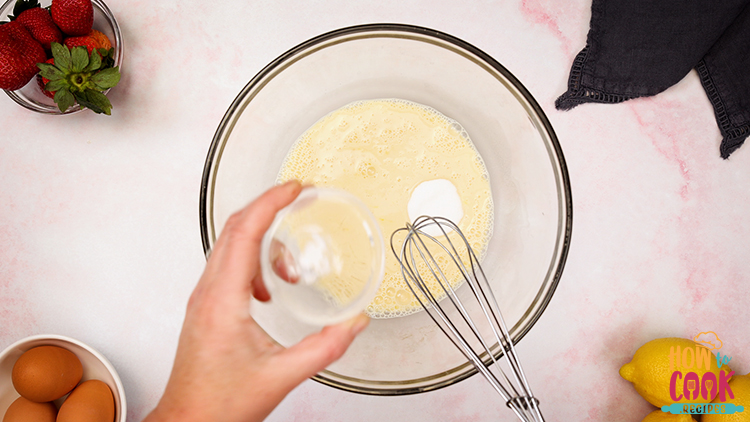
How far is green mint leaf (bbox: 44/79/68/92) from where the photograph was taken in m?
0.75

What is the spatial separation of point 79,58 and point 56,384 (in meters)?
0.57

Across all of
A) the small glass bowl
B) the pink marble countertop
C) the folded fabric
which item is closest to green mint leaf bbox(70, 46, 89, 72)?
the pink marble countertop

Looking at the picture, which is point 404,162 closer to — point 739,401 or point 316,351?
point 316,351

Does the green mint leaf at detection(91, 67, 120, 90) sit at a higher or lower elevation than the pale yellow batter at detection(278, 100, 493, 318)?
higher

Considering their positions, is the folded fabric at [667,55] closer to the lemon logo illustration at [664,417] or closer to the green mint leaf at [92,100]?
the lemon logo illustration at [664,417]

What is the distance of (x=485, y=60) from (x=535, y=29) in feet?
0.86

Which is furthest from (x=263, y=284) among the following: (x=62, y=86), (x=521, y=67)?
(x=521, y=67)

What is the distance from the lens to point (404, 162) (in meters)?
0.79

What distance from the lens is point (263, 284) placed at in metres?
0.62

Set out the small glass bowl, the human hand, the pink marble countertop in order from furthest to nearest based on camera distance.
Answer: the pink marble countertop, the small glass bowl, the human hand

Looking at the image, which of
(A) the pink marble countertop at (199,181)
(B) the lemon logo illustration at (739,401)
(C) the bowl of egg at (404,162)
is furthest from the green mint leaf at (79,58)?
(B) the lemon logo illustration at (739,401)

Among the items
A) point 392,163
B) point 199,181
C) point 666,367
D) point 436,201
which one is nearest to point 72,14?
point 199,181

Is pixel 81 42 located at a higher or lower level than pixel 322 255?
higher

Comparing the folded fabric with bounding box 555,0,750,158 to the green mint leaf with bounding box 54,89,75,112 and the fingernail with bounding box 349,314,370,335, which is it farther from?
the green mint leaf with bounding box 54,89,75,112
